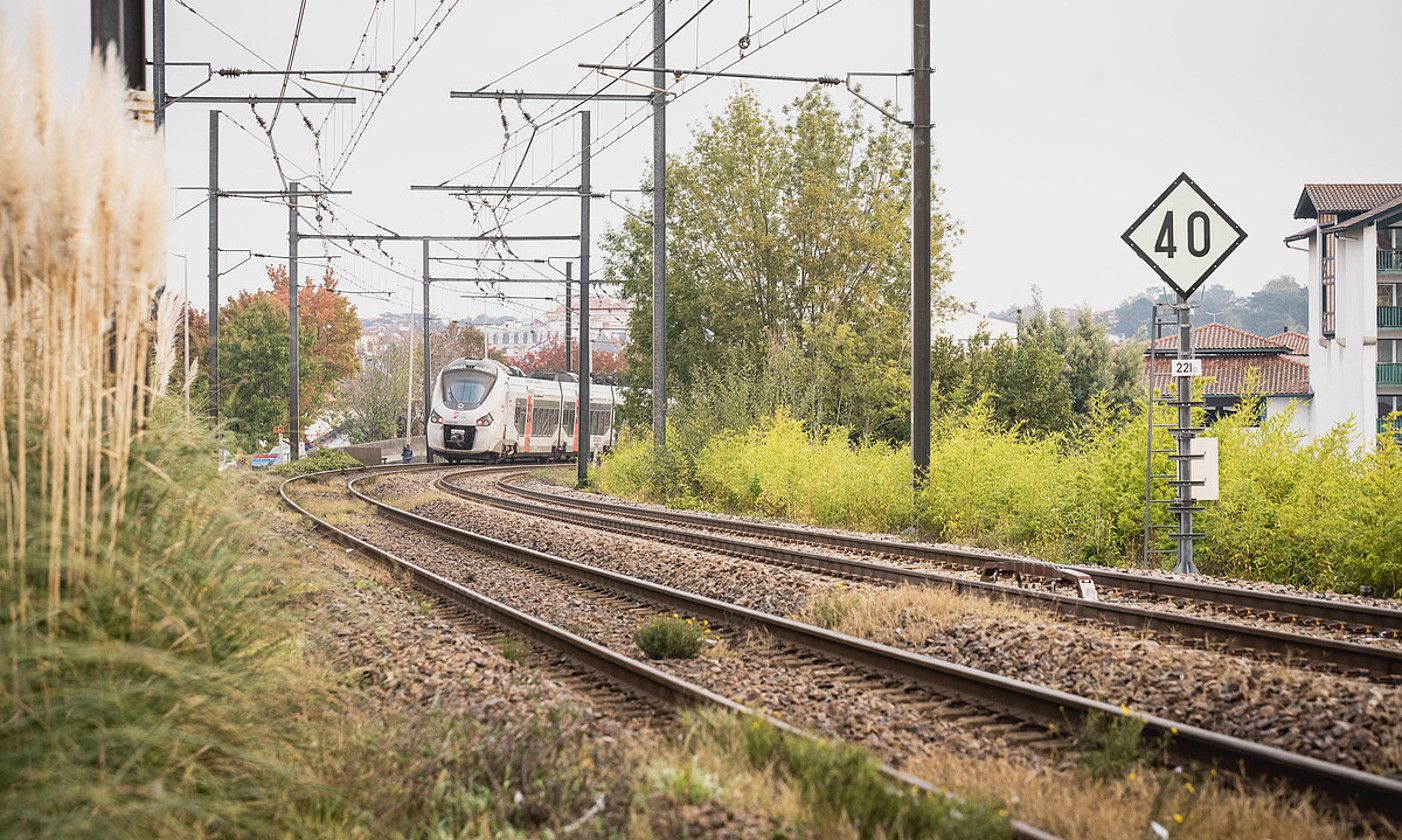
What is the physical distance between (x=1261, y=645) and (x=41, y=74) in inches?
311

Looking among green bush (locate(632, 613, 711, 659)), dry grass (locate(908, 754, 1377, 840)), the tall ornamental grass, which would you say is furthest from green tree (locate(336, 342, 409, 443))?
dry grass (locate(908, 754, 1377, 840))

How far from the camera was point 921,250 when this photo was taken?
17.9 meters

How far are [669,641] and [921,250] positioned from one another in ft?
33.6

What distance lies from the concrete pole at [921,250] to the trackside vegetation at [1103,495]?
0.55 meters

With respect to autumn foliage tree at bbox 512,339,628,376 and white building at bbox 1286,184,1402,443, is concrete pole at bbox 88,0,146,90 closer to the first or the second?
white building at bbox 1286,184,1402,443

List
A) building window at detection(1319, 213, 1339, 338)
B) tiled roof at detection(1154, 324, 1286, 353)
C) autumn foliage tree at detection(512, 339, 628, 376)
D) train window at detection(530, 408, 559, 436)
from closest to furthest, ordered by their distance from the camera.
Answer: building window at detection(1319, 213, 1339, 338) → train window at detection(530, 408, 559, 436) → tiled roof at detection(1154, 324, 1286, 353) → autumn foliage tree at detection(512, 339, 628, 376)

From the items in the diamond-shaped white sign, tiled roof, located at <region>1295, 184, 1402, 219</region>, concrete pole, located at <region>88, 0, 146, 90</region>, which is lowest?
the diamond-shaped white sign

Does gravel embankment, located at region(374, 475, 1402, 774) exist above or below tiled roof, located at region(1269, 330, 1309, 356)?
below

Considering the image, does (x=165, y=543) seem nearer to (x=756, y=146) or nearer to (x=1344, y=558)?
(x=1344, y=558)

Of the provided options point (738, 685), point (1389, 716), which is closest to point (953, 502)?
point (738, 685)

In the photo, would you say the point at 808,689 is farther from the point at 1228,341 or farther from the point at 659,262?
the point at 1228,341

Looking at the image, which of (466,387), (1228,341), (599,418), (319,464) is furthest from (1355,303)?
(319,464)

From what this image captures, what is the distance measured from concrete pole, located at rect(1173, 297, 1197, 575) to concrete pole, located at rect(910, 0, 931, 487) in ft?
16.1

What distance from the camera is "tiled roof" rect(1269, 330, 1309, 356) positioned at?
65.5 metres
